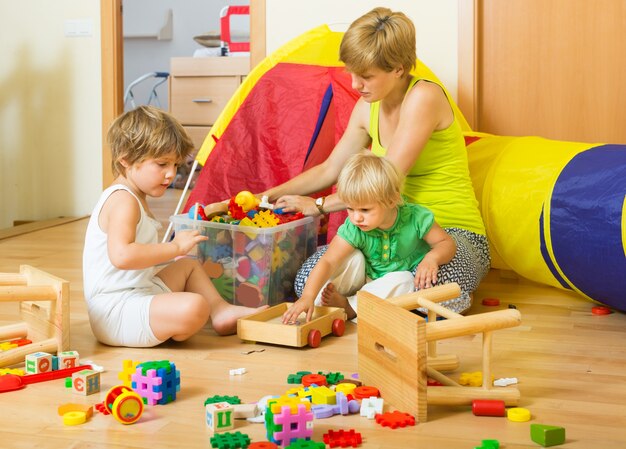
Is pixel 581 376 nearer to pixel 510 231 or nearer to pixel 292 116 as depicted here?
pixel 510 231

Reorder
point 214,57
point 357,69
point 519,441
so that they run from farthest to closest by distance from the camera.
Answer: point 214,57
point 357,69
point 519,441

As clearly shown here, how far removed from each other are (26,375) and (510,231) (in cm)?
126

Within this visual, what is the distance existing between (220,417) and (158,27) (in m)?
4.85

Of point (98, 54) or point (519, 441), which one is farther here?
point (98, 54)

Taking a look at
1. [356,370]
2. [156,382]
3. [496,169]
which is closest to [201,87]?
[496,169]

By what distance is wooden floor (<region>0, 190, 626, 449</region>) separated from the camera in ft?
3.98

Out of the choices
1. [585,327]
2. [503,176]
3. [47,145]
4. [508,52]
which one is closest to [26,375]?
[585,327]

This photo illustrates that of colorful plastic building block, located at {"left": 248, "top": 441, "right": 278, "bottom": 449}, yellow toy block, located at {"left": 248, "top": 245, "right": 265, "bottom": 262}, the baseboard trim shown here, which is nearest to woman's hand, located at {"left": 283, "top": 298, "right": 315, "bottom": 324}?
yellow toy block, located at {"left": 248, "top": 245, "right": 265, "bottom": 262}

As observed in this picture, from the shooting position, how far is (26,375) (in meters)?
1.47

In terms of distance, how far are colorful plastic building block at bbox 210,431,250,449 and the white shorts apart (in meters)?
0.53

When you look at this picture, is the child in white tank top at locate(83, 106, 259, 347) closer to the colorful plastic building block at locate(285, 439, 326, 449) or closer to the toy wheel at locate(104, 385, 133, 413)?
the toy wheel at locate(104, 385, 133, 413)

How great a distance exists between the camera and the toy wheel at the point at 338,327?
1775 mm

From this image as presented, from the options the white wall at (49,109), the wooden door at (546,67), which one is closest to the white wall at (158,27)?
the white wall at (49,109)

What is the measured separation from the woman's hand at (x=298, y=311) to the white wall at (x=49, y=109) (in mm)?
2052
